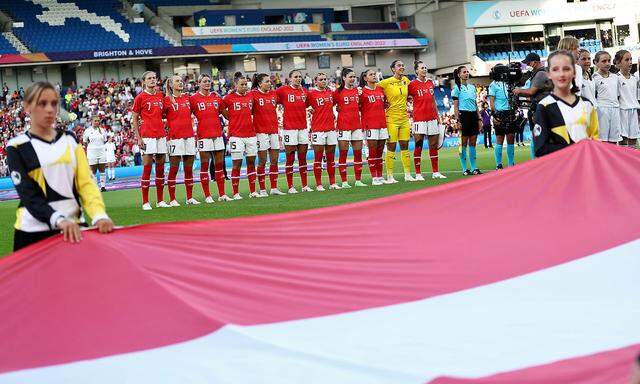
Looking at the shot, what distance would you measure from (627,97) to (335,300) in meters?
9.33

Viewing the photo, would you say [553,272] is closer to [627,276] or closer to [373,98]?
[627,276]

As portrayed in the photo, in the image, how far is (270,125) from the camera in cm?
1507

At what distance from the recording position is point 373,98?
1567 cm

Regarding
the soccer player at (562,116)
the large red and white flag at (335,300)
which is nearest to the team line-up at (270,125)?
the soccer player at (562,116)

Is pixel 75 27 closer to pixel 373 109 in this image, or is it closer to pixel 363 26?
pixel 363 26

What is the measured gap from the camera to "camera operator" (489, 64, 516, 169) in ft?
49.1

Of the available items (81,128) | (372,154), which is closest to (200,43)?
(81,128)

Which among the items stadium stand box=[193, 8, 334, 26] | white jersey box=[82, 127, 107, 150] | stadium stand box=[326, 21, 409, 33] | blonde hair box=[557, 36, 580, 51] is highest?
stadium stand box=[193, 8, 334, 26]

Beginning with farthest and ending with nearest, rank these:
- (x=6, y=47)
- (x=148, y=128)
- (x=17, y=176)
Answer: (x=6, y=47)
(x=148, y=128)
(x=17, y=176)

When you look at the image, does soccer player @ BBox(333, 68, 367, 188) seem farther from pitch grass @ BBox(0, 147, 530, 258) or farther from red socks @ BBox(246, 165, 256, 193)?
red socks @ BBox(246, 165, 256, 193)

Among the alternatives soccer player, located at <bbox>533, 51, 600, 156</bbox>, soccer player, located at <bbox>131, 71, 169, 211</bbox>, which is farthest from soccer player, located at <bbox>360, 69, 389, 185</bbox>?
soccer player, located at <bbox>533, 51, 600, 156</bbox>

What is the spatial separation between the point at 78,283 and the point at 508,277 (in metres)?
2.14

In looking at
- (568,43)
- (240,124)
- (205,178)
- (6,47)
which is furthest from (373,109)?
(6,47)

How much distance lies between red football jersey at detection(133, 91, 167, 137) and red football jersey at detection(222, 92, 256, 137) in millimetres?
1246
